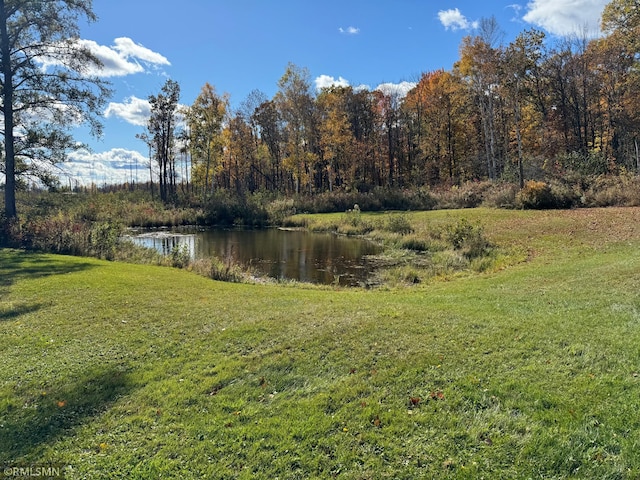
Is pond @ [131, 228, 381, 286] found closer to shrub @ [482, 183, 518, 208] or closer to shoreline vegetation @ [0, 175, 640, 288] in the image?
shoreline vegetation @ [0, 175, 640, 288]

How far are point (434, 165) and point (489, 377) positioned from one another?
42.4 m

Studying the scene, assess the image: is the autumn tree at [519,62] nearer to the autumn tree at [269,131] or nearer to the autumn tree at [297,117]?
the autumn tree at [297,117]

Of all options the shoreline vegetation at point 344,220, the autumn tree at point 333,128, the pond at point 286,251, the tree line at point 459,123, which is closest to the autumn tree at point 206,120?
the tree line at point 459,123

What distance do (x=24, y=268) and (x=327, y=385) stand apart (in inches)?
429

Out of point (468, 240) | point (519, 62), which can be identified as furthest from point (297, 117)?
point (468, 240)

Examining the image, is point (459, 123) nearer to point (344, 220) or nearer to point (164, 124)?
point (344, 220)

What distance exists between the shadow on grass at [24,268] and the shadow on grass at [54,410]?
143 inches

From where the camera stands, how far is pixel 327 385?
4570 millimetres

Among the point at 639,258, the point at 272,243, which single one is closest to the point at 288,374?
the point at 639,258

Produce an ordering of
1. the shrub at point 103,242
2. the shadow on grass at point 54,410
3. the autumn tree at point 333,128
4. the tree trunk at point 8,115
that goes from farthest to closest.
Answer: the autumn tree at point 333,128 < the tree trunk at point 8,115 < the shrub at point 103,242 < the shadow on grass at point 54,410

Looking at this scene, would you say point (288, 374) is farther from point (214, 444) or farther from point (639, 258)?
point (639, 258)

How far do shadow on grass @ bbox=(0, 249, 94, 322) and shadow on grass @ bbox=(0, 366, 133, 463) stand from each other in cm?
363

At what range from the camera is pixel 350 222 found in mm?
28891

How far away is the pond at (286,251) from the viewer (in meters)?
15.6
